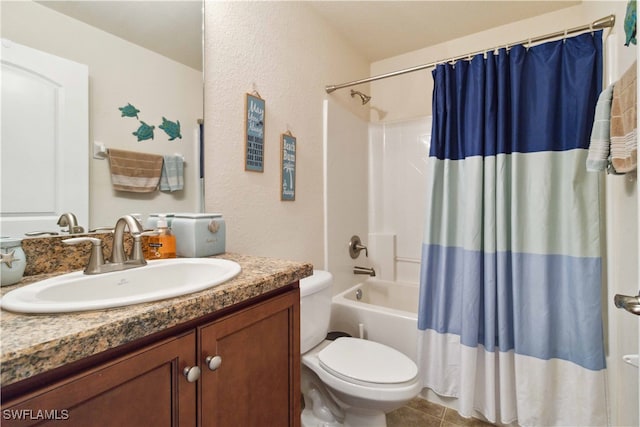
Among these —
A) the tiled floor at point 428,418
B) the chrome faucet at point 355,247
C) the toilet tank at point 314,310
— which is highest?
the chrome faucet at point 355,247

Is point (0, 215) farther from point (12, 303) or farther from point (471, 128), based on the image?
point (471, 128)

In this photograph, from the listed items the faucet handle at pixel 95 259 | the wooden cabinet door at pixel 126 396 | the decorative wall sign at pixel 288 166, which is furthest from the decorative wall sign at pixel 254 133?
the wooden cabinet door at pixel 126 396

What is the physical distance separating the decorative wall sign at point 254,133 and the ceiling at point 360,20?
289mm

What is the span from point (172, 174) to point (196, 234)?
0.27 metres

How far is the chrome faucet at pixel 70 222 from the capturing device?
2.72 feet

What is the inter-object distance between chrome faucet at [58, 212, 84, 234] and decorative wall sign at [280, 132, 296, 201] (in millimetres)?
916

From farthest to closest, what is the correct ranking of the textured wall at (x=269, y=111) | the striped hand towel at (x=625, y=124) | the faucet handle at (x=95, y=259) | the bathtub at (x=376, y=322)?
the bathtub at (x=376, y=322), the textured wall at (x=269, y=111), the striped hand towel at (x=625, y=124), the faucet handle at (x=95, y=259)

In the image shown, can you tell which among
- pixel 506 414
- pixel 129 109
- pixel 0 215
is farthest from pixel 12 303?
pixel 506 414

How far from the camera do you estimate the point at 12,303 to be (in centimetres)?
53

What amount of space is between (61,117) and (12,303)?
0.54 meters

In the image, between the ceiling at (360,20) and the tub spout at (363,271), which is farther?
the tub spout at (363,271)

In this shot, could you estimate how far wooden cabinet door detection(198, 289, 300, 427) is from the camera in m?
0.65

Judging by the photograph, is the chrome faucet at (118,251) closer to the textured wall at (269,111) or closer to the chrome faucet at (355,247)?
the textured wall at (269,111)

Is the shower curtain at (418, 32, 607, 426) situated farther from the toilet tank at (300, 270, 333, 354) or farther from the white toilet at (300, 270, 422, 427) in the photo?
the toilet tank at (300, 270, 333, 354)
